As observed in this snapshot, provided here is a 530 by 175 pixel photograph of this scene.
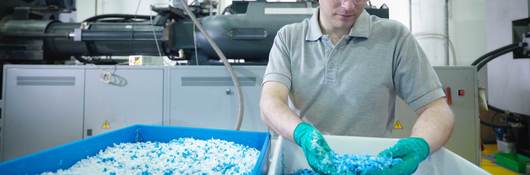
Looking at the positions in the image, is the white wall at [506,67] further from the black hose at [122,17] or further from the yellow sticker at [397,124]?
the black hose at [122,17]

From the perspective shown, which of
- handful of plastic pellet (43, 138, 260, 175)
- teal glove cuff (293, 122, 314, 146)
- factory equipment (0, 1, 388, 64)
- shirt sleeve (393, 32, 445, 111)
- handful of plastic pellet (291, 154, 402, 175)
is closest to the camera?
handful of plastic pellet (291, 154, 402, 175)

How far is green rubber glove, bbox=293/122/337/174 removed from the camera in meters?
0.52

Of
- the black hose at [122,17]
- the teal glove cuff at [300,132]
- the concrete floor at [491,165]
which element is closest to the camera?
the teal glove cuff at [300,132]

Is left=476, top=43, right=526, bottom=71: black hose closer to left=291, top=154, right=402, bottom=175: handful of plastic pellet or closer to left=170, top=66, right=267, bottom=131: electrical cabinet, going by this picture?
left=170, top=66, right=267, bottom=131: electrical cabinet

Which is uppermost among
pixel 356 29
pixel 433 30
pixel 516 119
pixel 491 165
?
pixel 433 30

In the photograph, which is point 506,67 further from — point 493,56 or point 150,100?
point 150,100

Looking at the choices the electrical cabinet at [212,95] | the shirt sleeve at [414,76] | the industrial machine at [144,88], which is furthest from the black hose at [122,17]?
the shirt sleeve at [414,76]

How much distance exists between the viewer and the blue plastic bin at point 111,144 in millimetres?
604

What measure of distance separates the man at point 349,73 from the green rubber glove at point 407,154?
33cm

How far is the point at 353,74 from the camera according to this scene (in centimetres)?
93

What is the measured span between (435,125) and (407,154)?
22 cm

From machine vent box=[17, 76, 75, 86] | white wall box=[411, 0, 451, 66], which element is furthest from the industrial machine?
white wall box=[411, 0, 451, 66]

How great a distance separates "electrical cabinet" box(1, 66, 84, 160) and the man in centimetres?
142

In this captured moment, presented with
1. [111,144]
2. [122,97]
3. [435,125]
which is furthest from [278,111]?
[122,97]
